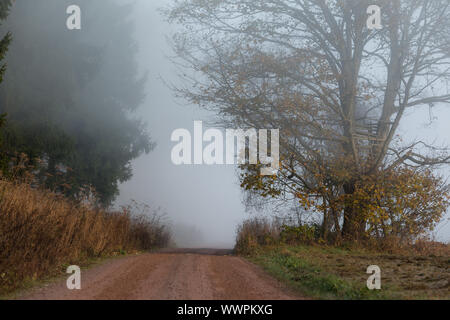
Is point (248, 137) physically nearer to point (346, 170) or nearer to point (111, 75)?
point (346, 170)

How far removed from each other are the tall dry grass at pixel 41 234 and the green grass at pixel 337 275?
4.35m

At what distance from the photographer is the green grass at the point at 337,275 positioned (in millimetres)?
5684

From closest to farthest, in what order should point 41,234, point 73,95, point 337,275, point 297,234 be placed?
point 41,234 → point 337,275 → point 297,234 → point 73,95

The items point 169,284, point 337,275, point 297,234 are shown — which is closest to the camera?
point 169,284

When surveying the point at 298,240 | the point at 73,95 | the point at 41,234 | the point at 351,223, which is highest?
the point at 73,95

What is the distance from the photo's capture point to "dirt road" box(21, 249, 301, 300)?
542 cm

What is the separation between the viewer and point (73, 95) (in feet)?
65.1

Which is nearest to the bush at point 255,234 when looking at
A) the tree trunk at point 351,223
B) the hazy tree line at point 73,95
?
the tree trunk at point 351,223

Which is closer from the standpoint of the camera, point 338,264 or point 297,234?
point 338,264

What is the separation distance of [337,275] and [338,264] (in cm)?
168

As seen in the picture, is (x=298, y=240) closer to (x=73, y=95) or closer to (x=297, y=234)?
(x=297, y=234)

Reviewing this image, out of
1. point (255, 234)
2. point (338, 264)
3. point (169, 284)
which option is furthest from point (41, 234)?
point (255, 234)

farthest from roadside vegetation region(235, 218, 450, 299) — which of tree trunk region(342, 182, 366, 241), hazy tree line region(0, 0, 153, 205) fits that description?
hazy tree line region(0, 0, 153, 205)
